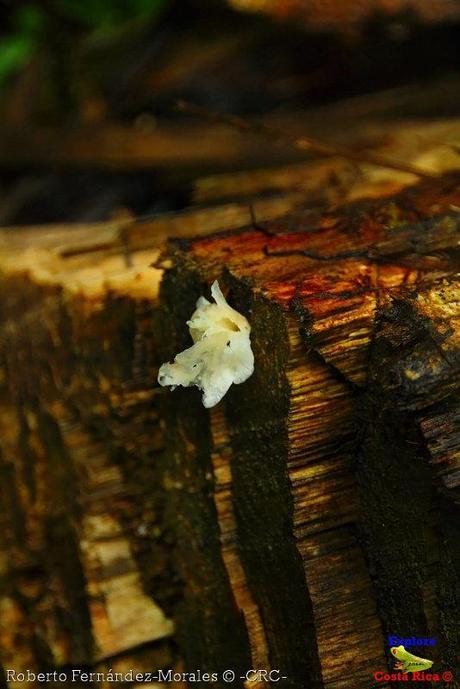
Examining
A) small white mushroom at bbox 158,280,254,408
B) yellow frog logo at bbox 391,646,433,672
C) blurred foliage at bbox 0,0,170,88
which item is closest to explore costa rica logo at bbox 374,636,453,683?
yellow frog logo at bbox 391,646,433,672

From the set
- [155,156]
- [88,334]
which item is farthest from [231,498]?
[155,156]

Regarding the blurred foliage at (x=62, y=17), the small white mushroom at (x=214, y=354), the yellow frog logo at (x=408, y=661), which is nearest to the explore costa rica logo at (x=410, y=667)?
the yellow frog logo at (x=408, y=661)

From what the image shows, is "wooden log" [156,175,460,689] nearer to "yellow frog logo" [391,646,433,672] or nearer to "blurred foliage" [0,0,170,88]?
"yellow frog logo" [391,646,433,672]

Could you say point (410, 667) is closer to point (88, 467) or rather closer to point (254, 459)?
point (254, 459)

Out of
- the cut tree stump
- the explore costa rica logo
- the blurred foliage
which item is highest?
the blurred foliage

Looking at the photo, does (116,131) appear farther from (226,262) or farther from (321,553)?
(321,553)

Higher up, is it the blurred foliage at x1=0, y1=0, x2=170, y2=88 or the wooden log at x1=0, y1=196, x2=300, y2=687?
the blurred foliage at x1=0, y1=0, x2=170, y2=88

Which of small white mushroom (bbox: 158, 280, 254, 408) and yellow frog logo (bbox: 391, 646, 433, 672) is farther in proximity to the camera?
small white mushroom (bbox: 158, 280, 254, 408)
